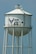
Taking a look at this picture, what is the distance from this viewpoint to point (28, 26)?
1144 inches

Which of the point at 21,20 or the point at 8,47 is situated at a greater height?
the point at 21,20

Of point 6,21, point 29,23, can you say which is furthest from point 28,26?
point 6,21

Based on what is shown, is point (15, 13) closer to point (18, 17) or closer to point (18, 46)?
point (18, 17)

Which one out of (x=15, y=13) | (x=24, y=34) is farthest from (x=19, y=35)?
(x=15, y=13)

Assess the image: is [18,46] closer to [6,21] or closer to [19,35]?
[19,35]

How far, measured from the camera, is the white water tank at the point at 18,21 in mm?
28641

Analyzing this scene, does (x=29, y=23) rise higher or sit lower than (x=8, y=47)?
higher

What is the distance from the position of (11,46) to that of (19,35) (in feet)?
4.66

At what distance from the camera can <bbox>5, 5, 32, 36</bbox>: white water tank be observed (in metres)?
28.6

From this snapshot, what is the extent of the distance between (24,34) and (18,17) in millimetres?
2013

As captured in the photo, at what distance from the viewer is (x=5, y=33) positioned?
29.7 m

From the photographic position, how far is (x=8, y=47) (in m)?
29.6

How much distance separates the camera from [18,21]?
28.8 m

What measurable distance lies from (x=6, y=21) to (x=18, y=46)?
2.95 meters
